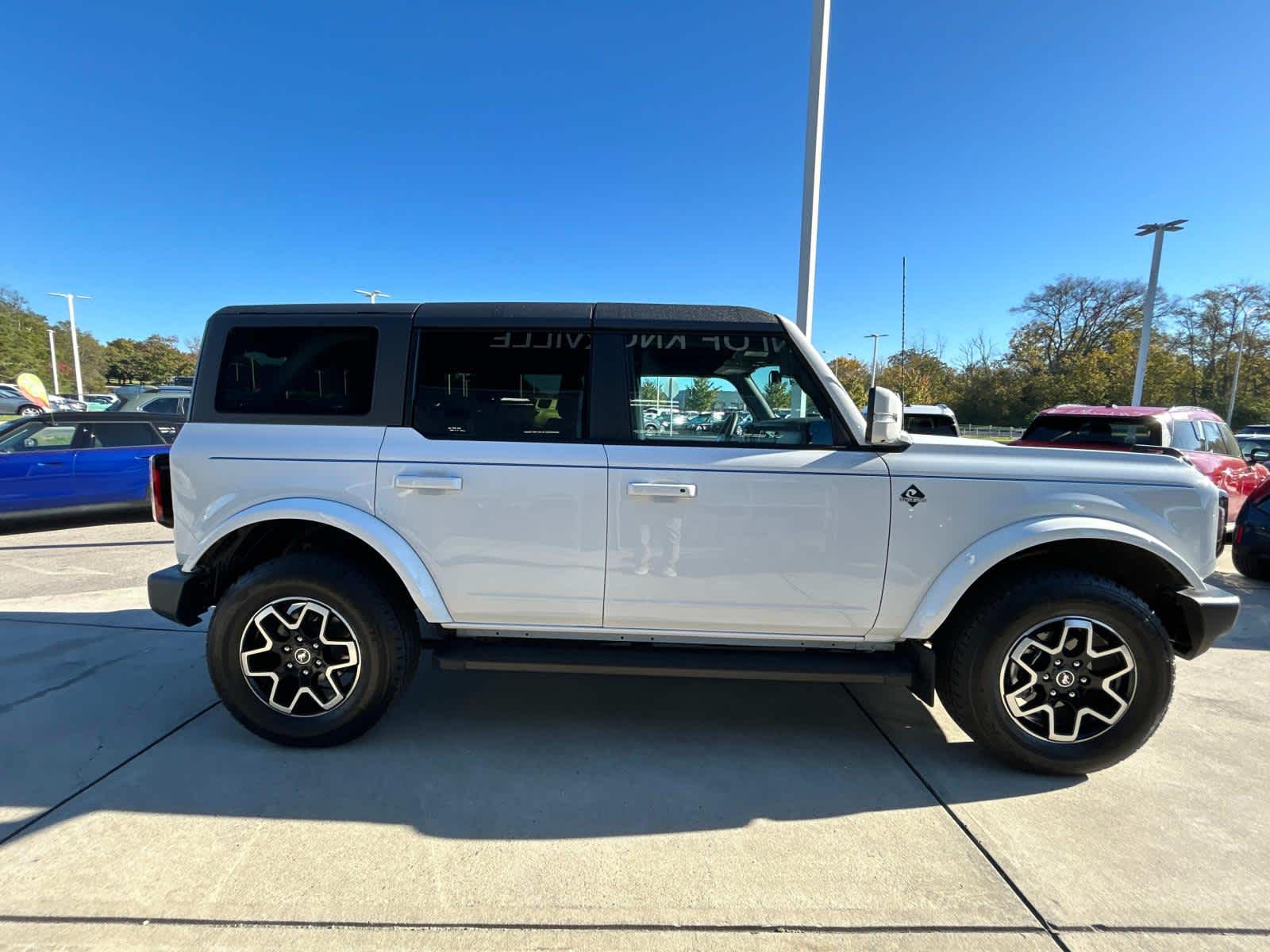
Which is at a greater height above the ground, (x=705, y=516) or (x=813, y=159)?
(x=813, y=159)

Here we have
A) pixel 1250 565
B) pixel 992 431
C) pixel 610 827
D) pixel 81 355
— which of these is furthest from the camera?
pixel 81 355

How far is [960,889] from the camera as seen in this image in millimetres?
2107

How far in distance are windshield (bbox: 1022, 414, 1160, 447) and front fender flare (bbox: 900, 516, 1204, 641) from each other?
5139 millimetres

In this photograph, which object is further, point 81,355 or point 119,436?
point 81,355

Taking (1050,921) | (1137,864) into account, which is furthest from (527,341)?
(1137,864)

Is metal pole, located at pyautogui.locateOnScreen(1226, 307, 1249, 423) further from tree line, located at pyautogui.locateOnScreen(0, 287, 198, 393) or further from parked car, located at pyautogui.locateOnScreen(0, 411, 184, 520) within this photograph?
tree line, located at pyautogui.locateOnScreen(0, 287, 198, 393)

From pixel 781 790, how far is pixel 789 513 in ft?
3.92

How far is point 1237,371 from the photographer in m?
39.2

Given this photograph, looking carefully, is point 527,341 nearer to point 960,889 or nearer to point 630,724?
point 630,724

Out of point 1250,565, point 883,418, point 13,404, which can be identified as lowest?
point 1250,565

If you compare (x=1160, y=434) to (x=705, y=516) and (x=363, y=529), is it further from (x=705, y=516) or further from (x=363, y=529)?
(x=363, y=529)

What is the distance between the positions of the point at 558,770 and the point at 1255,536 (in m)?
7.26

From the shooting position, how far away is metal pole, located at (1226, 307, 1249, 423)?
39.2m

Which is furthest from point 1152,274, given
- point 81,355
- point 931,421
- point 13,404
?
point 81,355
